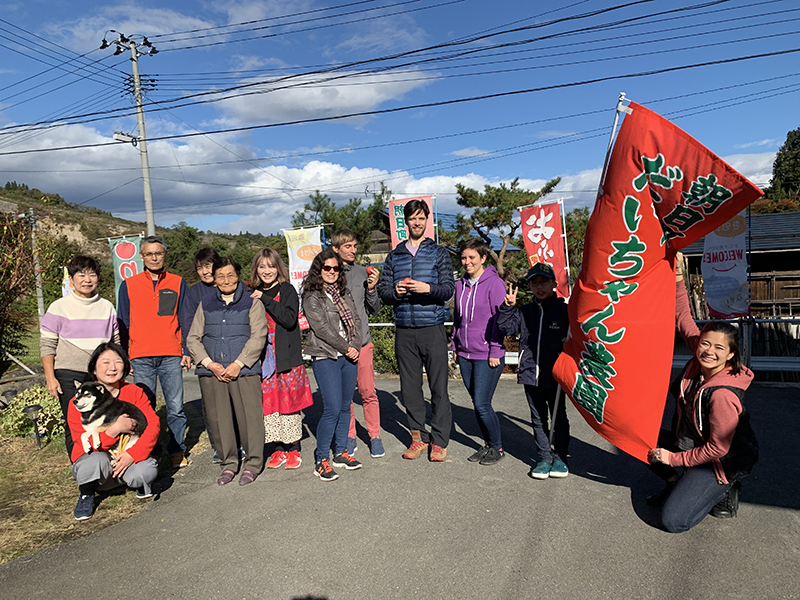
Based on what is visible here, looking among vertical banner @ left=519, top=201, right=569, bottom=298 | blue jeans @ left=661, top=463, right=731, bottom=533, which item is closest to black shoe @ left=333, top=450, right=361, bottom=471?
blue jeans @ left=661, top=463, right=731, bottom=533

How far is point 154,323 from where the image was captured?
15.5ft

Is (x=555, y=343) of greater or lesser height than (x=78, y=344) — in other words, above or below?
below

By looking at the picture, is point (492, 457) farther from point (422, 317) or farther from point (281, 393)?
point (281, 393)

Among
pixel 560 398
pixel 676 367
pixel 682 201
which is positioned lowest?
pixel 676 367

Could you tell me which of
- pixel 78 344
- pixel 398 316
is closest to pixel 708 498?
pixel 398 316

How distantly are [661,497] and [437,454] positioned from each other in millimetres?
1807

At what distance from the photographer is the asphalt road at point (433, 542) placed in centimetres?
279

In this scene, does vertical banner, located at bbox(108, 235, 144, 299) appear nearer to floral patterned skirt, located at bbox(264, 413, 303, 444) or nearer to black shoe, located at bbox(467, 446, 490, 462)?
floral patterned skirt, located at bbox(264, 413, 303, 444)

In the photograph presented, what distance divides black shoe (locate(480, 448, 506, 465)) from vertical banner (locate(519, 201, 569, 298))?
6.46 metres

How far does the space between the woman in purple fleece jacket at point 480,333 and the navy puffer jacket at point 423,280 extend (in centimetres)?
17

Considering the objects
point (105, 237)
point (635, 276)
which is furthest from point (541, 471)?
point (105, 237)

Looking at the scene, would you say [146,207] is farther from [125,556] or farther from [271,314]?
[125,556]

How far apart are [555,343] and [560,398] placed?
43 cm

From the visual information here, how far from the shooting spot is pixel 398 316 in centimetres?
468
